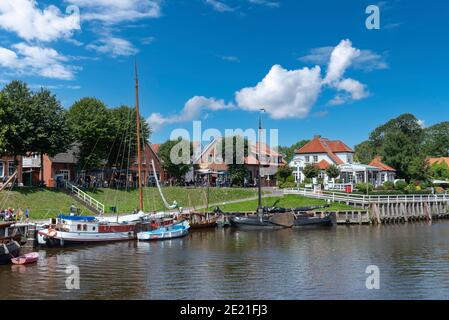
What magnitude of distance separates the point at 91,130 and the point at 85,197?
1287cm

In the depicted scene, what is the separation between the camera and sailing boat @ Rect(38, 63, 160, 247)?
38.7 meters

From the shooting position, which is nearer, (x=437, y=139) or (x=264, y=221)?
(x=264, y=221)

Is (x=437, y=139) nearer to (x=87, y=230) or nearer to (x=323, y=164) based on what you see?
(x=323, y=164)

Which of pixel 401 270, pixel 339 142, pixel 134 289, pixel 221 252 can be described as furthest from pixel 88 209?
pixel 339 142

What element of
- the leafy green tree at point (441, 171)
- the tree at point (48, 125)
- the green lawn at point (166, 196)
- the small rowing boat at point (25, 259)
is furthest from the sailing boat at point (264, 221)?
the leafy green tree at point (441, 171)

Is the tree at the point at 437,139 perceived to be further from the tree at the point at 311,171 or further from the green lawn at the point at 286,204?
the green lawn at the point at 286,204

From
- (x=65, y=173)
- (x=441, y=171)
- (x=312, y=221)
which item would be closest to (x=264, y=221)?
(x=312, y=221)

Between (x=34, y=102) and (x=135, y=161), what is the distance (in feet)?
80.7

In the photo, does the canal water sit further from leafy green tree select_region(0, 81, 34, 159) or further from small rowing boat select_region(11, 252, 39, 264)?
leafy green tree select_region(0, 81, 34, 159)

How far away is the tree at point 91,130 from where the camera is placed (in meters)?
68.5

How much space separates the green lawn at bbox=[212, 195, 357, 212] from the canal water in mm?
15936

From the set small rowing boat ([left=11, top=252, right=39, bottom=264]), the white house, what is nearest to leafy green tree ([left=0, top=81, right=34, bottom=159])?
small rowing boat ([left=11, top=252, right=39, bottom=264])

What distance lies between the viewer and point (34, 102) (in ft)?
199

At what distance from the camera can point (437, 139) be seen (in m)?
144
